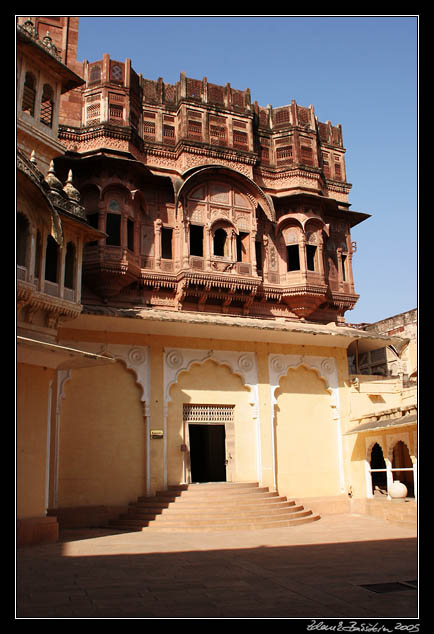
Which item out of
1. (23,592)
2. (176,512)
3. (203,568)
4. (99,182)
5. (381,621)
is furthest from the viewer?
(99,182)

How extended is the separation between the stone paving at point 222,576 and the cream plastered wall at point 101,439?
2.33m

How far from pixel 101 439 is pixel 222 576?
8905 mm

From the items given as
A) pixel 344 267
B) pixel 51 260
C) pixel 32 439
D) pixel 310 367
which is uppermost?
pixel 344 267

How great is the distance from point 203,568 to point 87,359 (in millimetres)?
6676

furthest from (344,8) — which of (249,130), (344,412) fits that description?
(249,130)

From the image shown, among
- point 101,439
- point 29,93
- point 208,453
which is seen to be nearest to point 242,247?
point 208,453

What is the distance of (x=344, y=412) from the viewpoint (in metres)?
19.7

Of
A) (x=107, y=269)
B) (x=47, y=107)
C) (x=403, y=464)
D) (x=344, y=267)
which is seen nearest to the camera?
(x=47, y=107)

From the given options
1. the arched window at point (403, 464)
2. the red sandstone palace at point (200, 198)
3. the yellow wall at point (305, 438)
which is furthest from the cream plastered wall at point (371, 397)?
the red sandstone palace at point (200, 198)

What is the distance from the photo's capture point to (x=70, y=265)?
14.8m

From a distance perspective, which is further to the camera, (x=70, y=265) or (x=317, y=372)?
A: (x=317, y=372)

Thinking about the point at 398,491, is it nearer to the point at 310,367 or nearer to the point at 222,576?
the point at 310,367

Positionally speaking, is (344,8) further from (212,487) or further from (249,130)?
(249,130)

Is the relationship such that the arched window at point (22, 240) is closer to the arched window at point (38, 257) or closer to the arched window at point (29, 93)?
the arched window at point (38, 257)
